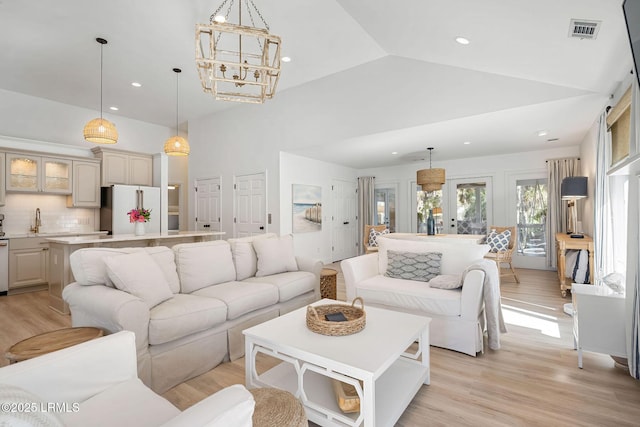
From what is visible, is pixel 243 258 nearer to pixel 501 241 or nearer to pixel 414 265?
pixel 414 265

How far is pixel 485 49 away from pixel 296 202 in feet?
13.7

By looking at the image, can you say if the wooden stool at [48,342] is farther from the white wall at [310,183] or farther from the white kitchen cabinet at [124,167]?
the white kitchen cabinet at [124,167]

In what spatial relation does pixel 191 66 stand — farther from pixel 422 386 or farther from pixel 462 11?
pixel 422 386

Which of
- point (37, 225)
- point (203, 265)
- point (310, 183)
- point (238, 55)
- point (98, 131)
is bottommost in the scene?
point (203, 265)

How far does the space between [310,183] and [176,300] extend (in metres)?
4.63

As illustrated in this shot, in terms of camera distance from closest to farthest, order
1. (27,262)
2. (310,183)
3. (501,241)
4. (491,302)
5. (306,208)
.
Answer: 1. (491,302)
2. (27,262)
3. (501,241)
4. (306,208)
5. (310,183)

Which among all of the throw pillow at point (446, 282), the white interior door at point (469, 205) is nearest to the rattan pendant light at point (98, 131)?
the throw pillow at point (446, 282)

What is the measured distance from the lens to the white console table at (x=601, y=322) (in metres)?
2.27

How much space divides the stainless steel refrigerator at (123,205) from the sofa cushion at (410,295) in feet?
16.7

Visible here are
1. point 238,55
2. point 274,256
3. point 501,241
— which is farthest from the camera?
point 501,241

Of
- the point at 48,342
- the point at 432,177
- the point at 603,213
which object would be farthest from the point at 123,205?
the point at 603,213

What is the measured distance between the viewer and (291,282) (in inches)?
129

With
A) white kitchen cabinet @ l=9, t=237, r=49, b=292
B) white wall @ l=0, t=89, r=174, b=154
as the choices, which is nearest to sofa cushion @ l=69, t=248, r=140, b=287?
white kitchen cabinet @ l=9, t=237, r=49, b=292

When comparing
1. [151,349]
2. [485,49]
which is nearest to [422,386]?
[151,349]
